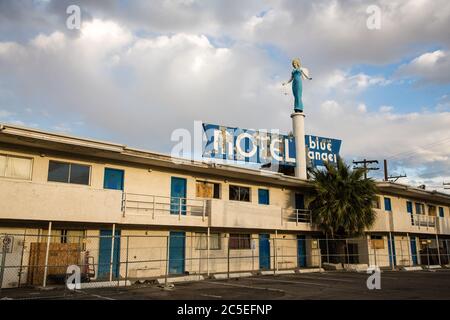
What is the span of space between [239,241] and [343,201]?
7.39 m

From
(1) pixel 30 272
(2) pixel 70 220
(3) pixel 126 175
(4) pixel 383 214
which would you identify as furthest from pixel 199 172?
(4) pixel 383 214

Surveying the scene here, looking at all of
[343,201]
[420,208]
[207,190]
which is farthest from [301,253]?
[420,208]

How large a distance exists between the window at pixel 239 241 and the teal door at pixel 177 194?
3.90 meters

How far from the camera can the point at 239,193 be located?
2700 centimetres

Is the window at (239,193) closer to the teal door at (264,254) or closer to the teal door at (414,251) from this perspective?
the teal door at (264,254)

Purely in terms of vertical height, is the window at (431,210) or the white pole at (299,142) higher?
the white pole at (299,142)

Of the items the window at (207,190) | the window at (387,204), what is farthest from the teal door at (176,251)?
the window at (387,204)

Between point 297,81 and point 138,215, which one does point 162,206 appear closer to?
point 138,215

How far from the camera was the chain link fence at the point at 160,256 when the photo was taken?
17422 mm

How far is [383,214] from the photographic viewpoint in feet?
101

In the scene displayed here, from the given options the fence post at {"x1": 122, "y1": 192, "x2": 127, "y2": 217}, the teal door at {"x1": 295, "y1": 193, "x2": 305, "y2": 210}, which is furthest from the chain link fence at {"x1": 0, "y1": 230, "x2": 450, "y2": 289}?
the teal door at {"x1": 295, "y1": 193, "x2": 305, "y2": 210}

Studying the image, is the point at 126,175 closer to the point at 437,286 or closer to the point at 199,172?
the point at 199,172

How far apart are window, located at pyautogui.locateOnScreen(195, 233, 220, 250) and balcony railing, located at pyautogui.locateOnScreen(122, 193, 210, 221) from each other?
1.31 meters
